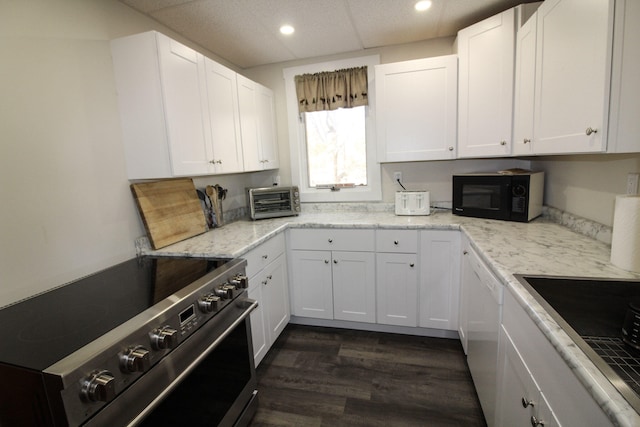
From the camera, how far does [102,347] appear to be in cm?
90

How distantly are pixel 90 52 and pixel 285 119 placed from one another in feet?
5.64

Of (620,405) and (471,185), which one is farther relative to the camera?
(471,185)

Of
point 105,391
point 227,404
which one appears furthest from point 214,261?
point 105,391

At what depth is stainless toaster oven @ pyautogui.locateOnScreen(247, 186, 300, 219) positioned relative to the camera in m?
2.73

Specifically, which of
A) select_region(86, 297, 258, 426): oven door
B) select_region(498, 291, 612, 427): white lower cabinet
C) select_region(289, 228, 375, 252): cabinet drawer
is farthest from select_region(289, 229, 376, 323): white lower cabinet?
select_region(498, 291, 612, 427): white lower cabinet

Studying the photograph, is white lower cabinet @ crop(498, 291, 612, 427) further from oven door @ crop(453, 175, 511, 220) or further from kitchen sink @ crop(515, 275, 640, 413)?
oven door @ crop(453, 175, 511, 220)

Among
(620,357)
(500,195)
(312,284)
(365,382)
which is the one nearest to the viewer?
(620,357)

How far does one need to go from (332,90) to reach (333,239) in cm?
143

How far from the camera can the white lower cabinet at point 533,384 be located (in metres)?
0.73

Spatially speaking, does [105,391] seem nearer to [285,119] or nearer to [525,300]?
[525,300]

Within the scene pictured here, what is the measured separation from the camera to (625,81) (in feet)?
3.68

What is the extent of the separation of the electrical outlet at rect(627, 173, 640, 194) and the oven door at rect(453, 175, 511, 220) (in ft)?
2.33

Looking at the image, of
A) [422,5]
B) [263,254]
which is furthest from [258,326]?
[422,5]

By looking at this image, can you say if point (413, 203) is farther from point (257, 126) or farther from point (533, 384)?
point (533, 384)
